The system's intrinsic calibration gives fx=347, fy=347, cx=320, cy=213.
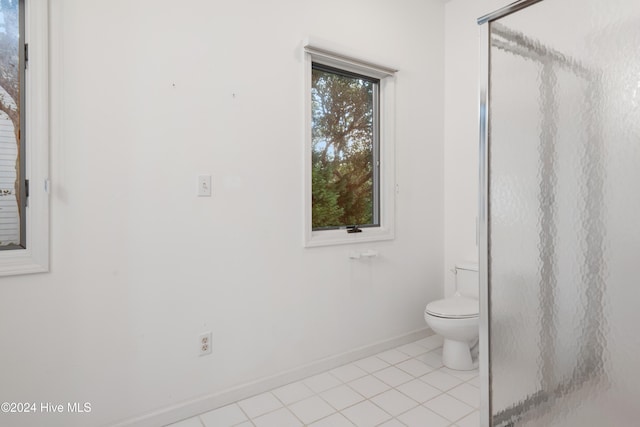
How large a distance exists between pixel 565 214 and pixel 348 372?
63.2 inches

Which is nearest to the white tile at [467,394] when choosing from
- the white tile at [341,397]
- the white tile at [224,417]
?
the white tile at [341,397]

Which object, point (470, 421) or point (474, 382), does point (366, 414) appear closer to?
point (470, 421)

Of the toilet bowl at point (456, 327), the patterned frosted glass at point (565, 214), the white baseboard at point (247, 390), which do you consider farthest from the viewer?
the toilet bowl at point (456, 327)

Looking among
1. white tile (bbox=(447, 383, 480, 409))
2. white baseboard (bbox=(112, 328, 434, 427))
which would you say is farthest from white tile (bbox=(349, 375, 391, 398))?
white tile (bbox=(447, 383, 480, 409))

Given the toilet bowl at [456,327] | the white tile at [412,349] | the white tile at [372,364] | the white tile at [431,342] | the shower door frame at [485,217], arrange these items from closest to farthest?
the shower door frame at [485,217] < the toilet bowl at [456,327] < the white tile at [372,364] < the white tile at [412,349] < the white tile at [431,342]

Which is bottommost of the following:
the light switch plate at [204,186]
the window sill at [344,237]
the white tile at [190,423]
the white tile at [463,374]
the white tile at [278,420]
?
the white tile at [190,423]

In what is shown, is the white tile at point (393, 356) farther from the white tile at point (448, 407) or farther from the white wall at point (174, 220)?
the white tile at point (448, 407)

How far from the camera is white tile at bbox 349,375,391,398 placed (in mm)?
1957

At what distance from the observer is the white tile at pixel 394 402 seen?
70.4 inches

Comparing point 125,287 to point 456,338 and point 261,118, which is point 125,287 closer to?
point 261,118

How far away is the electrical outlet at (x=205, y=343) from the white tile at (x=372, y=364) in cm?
101

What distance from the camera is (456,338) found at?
2.16 metres

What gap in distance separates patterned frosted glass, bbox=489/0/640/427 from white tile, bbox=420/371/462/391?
0.79 m

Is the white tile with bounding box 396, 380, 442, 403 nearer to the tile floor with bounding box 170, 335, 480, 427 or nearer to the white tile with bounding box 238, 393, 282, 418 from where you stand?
the tile floor with bounding box 170, 335, 480, 427
